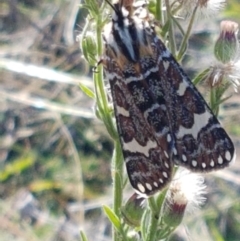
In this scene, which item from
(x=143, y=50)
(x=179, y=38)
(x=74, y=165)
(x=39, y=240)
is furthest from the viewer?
(x=179, y=38)

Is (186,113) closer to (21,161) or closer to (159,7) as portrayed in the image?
(159,7)

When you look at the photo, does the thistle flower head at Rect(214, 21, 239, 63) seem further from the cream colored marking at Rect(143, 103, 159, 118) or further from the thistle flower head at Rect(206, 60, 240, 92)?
the cream colored marking at Rect(143, 103, 159, 118)

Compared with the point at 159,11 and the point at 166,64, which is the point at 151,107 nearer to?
the point at 166,64

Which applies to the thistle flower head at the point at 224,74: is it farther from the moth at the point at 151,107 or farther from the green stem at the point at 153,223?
the green stem at the point at 153,223

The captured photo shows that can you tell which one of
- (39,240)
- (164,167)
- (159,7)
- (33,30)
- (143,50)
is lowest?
(39,240)

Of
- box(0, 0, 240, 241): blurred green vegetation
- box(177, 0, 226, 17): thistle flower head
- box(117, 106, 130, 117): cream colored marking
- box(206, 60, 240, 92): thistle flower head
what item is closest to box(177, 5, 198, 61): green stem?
box(177, 0, 226, 17): thistle flower head

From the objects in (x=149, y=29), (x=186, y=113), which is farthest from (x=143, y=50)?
(x=186, y=113)

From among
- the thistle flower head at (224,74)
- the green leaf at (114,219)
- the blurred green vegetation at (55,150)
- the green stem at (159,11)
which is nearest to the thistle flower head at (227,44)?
the thistle flower head at (224,74)

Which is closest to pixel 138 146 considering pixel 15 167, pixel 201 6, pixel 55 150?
pixel 201 6
